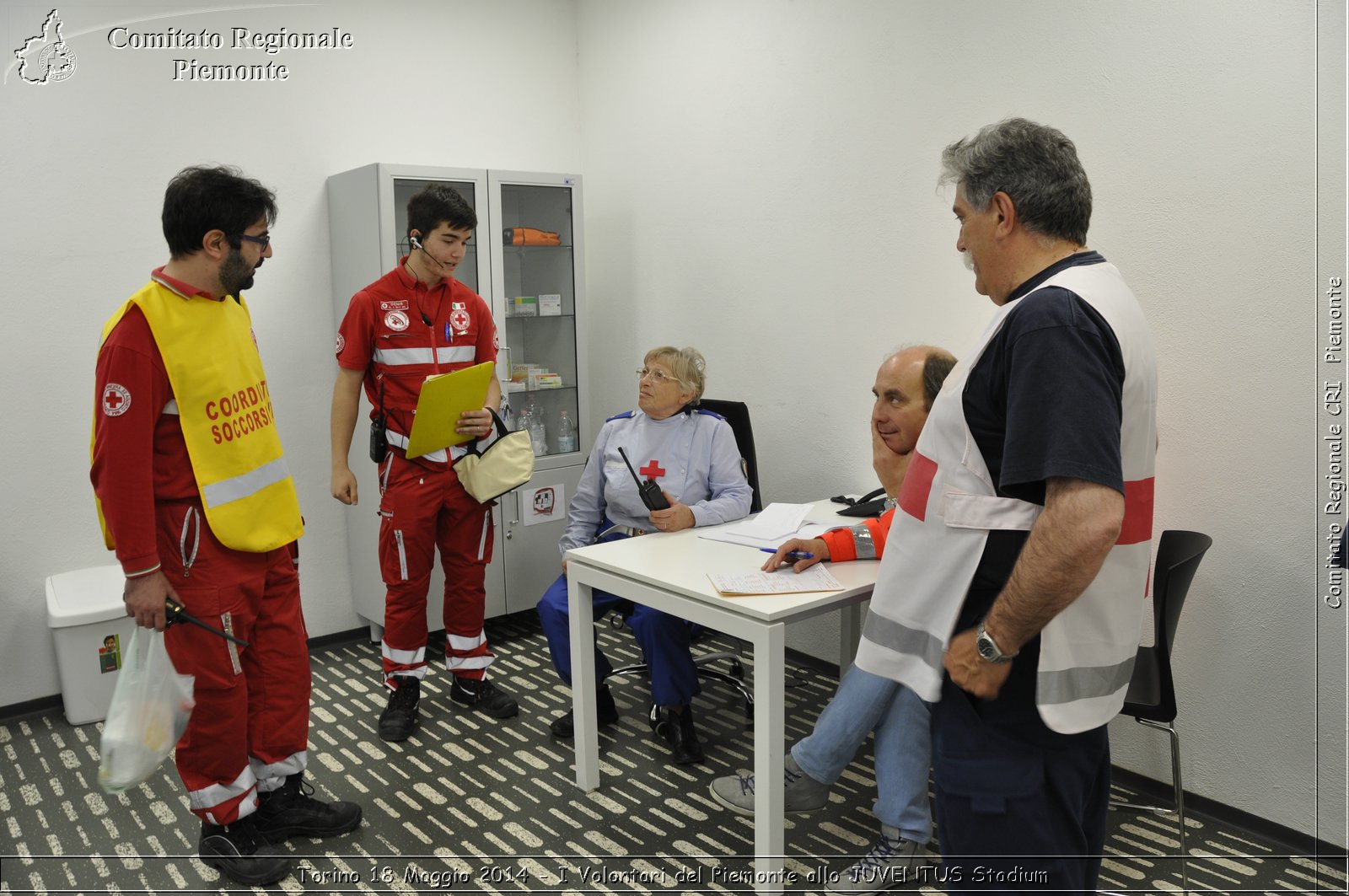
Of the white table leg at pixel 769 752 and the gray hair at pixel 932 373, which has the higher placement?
the gray hair at pixel 932 373

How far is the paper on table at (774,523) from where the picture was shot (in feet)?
9.31

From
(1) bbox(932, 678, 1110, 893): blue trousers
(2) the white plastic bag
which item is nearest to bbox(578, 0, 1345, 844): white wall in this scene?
(1) bbox(932, 678, 1110, 893): blue trousers

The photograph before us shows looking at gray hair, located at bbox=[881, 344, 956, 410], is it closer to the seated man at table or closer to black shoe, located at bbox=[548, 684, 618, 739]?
the seated man at table

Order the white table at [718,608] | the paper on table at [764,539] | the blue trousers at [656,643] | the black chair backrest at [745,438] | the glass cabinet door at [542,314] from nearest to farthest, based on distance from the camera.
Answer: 1. the white table at [718,608]
2. the paper on table at [764,539]
3. the blue trousers at [656,643]
4. the black chair backrest at [745,438]
5. the glass cabinet door at [542,314]

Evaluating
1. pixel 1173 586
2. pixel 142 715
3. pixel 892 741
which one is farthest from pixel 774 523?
pixel 142 715

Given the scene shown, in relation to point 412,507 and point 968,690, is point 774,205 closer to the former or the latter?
point 412,507

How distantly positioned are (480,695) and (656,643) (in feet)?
2.91

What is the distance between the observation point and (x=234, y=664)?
2361mm

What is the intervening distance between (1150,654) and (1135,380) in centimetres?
130

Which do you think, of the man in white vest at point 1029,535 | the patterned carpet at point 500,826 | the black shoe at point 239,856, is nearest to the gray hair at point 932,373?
the man in white vest at point 1029,535

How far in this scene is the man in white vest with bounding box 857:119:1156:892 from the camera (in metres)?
1.35

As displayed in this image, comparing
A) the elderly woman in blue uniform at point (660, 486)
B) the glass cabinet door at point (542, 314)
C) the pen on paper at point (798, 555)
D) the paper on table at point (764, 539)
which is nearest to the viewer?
the pen on paper at point (798, 555)

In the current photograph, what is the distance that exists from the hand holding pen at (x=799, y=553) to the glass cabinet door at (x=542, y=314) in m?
2.13

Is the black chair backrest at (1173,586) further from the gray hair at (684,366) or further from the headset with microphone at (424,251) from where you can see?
the headset with microphone at (424,251)
